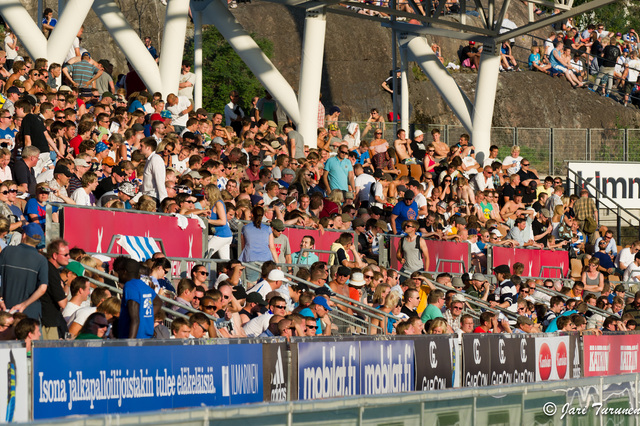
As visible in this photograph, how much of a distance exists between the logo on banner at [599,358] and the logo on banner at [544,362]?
104 centimetres

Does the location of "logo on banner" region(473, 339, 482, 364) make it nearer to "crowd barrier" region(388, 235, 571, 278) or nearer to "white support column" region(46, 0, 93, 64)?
"crowd barrier" region(388, 235, 571, 278)

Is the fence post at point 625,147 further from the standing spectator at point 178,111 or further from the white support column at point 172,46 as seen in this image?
the standing spectator at point 178,111

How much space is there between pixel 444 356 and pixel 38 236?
170 inches

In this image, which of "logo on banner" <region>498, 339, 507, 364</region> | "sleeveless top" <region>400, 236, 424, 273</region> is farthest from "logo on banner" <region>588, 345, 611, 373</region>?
"sleeveless top" <region>400, 236, 424, 273</region>

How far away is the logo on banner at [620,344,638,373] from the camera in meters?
15.8

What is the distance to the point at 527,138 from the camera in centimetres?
3041

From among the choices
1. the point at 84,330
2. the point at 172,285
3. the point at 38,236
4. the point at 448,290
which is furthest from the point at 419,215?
the point at 84,330

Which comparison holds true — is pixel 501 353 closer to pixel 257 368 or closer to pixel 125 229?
Result: pixel 257 368

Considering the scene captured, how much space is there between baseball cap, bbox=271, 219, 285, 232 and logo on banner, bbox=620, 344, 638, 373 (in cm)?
468

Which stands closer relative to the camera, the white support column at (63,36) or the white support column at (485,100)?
the white support column at (63,36)

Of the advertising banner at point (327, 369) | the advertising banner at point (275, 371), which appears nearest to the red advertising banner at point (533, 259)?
the advertising banner at point (327, 369)

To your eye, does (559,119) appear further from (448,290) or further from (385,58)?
(448,290)

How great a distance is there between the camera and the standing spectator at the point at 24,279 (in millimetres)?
10367

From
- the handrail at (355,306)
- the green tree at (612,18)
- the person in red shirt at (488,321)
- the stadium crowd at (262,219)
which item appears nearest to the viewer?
the stadium crowd at (262,219)
